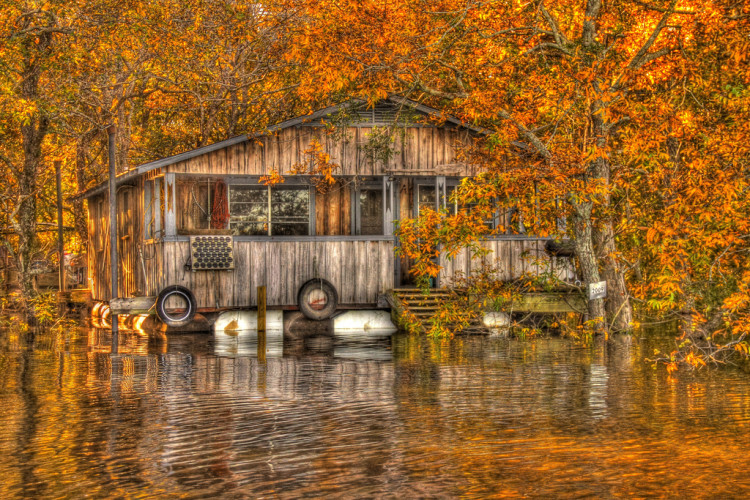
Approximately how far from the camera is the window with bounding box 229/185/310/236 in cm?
2481

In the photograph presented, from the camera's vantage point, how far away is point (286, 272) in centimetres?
2442

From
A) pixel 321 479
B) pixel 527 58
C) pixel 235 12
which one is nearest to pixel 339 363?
pixel 527 58

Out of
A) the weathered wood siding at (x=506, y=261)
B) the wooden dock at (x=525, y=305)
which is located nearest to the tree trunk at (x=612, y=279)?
the wooden dock at (x=525, y=305)

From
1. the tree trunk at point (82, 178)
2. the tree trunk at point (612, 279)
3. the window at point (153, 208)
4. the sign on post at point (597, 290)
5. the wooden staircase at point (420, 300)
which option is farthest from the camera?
the tree trunk at point (82, 178)

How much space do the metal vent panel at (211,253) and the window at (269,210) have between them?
3.30 ft

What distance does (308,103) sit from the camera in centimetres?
3288

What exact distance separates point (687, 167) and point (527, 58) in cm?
466

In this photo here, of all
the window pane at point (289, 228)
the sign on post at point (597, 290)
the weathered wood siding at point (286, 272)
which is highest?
the window pane at point (289, 228)

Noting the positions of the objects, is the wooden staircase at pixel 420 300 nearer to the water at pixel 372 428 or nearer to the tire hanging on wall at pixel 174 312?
the tire hanging on wall at pixel 174 312

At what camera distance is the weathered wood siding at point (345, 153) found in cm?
2375

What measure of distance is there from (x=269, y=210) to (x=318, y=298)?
2533mm

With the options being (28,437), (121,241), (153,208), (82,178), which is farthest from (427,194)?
(28,437)

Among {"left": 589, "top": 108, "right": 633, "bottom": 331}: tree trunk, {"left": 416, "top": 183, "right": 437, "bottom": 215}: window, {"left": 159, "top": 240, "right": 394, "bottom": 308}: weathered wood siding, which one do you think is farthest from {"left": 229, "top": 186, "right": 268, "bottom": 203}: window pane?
{"left": 589, "top": 108, "right": 633, "bottom": 331}: tree trunk

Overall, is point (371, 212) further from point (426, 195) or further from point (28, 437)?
point (28, 437)
